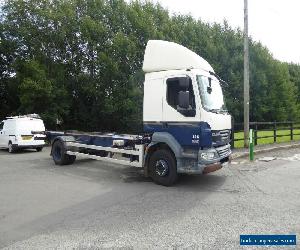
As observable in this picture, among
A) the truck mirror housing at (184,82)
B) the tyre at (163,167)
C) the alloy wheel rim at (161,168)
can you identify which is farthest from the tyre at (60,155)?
the truck mirror housing at (184,82)

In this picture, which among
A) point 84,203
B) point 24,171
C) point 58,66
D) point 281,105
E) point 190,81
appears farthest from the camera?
point 281,105

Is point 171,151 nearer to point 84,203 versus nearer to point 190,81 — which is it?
point 190,81

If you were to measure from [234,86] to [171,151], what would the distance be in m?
30.0

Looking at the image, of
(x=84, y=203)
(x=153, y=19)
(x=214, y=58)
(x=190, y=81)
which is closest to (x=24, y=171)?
(x=84, y=203)

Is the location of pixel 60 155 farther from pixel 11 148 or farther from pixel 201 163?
pixel 11 148

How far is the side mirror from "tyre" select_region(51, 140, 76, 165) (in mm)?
5609

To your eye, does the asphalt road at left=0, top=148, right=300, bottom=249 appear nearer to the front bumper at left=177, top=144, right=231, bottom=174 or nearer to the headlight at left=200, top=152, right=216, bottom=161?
the front bumper at left=177, top=144, right=231, bottom=174

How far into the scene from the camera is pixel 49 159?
47.4ft

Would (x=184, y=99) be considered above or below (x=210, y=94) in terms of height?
below

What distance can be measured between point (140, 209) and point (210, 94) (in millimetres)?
3713

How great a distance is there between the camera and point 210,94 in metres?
9.07

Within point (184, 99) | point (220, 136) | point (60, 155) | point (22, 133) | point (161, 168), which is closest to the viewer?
point (184, 99)

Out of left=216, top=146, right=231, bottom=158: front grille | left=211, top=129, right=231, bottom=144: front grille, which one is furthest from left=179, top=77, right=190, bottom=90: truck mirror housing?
left=216, top=146, right=231, bottom=158: front grille

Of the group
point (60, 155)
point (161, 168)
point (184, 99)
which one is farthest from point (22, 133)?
point (184, 99)
